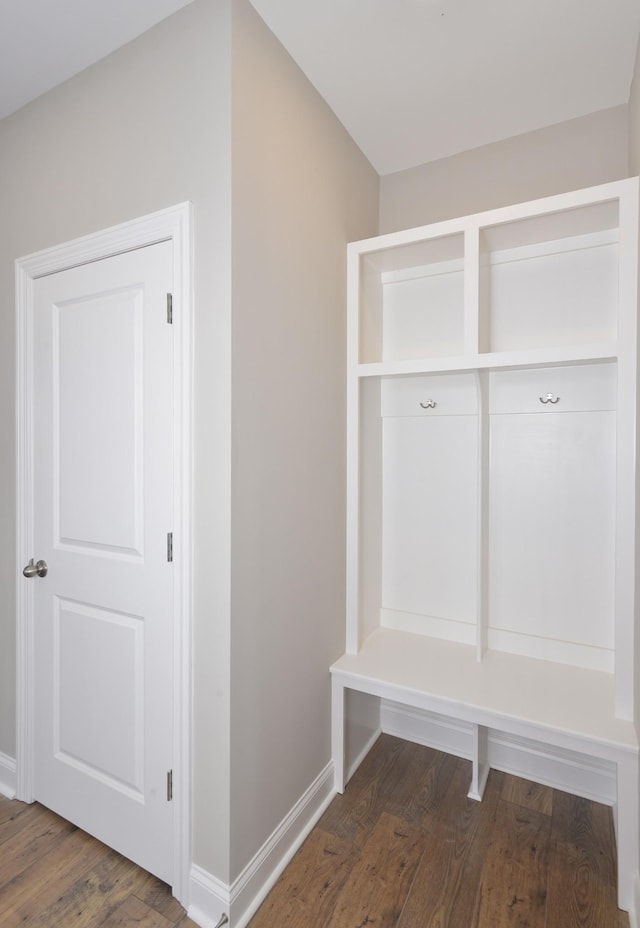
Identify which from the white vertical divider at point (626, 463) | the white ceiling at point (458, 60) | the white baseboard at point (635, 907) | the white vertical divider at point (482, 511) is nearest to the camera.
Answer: the white baseboard at point (635, 907)

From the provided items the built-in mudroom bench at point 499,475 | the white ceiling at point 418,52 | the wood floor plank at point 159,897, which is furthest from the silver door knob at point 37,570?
the white ceiling at point 418,52

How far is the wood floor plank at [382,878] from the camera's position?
56.2 inches

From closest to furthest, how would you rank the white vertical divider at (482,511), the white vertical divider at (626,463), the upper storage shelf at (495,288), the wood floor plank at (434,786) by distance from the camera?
the white vertical divider at (626,463), the upper storage shelf at (495,288), the wood floor plank at (434,786), the white vertical divider at (482,511)

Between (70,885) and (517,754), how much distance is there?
1676 millimetres

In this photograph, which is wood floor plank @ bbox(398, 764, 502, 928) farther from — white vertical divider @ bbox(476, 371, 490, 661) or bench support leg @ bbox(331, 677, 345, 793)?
white vertical divider @ bbox(476, 371, 490, 661)

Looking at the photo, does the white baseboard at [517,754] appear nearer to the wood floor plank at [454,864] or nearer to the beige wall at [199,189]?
the wood floor plank at [454,864]

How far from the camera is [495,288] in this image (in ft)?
6.68

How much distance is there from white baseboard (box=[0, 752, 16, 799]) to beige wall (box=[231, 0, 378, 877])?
1.09 m

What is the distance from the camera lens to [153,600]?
151 cm

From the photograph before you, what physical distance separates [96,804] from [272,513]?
1.17 meters

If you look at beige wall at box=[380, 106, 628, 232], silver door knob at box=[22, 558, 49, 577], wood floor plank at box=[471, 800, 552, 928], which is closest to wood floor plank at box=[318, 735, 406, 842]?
wood floor plank at box=[471, 800, 552, 928]

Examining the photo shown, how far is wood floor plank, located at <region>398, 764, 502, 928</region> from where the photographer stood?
1438mm

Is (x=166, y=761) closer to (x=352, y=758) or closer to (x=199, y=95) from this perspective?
(x=352, y=758)

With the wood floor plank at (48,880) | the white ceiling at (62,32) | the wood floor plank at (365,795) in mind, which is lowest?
the wood floor plank at (365,795)
